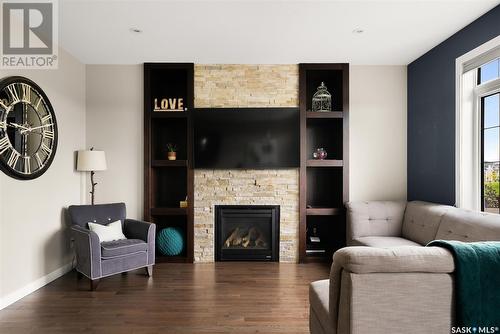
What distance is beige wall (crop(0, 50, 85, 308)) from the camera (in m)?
2.60

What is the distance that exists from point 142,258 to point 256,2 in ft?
9.43

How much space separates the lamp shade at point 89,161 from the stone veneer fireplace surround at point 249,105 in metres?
1.21

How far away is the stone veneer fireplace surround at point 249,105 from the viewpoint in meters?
3.81

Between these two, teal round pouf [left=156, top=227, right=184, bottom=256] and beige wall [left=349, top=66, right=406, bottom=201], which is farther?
beige wall [left=349, top=66, right=406, bottom=201]

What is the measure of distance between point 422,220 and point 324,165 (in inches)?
50.9

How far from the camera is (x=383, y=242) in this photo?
9.84 ft

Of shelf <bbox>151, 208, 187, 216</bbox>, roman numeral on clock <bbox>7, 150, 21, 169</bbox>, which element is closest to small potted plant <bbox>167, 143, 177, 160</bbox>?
shelf <bbox>151, 208, 187, 216</bbox>

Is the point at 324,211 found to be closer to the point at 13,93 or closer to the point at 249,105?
the point at 249,105

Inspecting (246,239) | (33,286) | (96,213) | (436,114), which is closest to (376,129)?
(436,114)

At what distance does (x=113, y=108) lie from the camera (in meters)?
3.85

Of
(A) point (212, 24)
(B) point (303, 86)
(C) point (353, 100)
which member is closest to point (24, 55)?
(A) point (212, 24)

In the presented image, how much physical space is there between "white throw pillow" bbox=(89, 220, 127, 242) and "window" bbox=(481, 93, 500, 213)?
3.95m

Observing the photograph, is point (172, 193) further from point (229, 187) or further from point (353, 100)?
point (353, 100)

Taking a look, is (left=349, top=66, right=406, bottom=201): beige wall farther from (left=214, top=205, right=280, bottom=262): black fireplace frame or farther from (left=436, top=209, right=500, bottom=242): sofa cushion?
(left=436, top=209, right=500, bottom=242): sofa cushion
